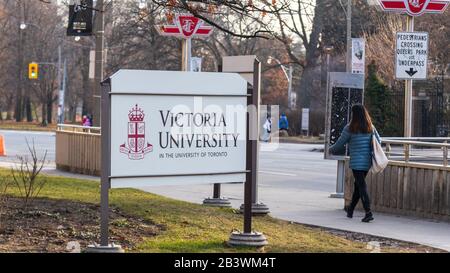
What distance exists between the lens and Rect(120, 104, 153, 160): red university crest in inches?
344

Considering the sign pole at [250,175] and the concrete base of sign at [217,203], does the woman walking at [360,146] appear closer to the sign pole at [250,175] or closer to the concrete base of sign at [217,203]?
the concrete base of sign at [217,203]

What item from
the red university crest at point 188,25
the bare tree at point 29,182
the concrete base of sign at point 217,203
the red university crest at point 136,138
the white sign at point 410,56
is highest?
the red university crest at point 188,25

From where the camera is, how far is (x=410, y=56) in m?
15.7

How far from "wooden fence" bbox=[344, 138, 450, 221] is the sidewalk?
7.7 inches

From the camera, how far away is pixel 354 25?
2167 inches

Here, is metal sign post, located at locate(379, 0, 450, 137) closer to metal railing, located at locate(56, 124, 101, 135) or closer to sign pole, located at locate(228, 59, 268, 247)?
sign pole, located at locate(228, 59, 268, 247)

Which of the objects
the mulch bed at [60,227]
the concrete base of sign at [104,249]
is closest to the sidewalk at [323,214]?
the mulch bed at [60,227]

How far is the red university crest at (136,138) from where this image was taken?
8.73 m

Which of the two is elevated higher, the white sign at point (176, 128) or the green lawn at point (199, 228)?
the white sign at point (176, 128)

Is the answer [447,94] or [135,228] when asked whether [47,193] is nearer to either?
[135,228]

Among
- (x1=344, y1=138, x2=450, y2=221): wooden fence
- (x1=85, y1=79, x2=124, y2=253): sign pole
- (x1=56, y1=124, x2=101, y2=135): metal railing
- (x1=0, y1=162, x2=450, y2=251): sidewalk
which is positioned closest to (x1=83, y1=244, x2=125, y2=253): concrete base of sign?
(x1=85, y1=79, x2=124, y2=253): sign pole

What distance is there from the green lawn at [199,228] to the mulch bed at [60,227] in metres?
0.26
